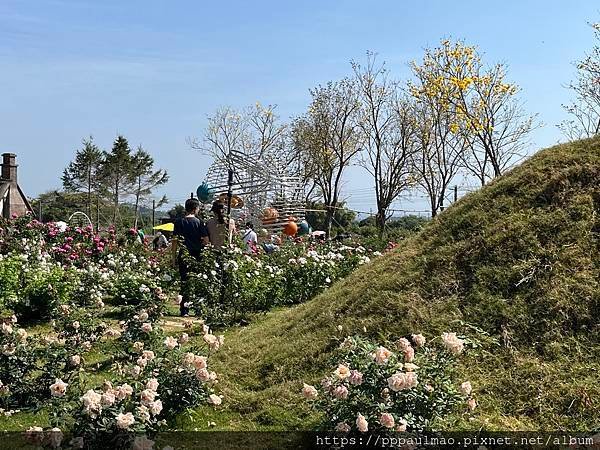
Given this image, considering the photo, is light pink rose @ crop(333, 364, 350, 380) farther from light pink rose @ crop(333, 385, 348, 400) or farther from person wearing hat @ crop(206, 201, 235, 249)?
person wearing hat @ crop(206, 201, 235, 249)

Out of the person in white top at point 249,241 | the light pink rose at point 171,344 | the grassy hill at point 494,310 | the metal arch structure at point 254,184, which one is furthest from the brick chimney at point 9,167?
the light pink rose at point 171,344

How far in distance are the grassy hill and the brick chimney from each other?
20.9 meters

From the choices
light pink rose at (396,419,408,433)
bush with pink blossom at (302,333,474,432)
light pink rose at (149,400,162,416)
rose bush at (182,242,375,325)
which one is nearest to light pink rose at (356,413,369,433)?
bush with pink blossom at (302,333,474,432)

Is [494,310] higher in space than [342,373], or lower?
higher

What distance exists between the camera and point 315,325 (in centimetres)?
534

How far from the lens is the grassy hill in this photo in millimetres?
3906

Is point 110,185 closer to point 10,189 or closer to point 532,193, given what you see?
point 10,189

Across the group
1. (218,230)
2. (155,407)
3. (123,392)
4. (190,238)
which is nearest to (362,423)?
(155,407)

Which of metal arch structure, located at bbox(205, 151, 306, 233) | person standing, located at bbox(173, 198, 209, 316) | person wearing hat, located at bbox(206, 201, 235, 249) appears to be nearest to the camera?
person standing, located at bbox(173, 198, 209, 316)

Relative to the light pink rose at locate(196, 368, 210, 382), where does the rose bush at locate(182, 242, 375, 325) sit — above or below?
above

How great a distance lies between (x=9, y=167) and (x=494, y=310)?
76.6 ft

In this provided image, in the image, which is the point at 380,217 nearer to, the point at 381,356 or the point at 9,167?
the point at 9,167

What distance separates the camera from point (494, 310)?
4.52m

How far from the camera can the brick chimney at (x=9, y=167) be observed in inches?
963
